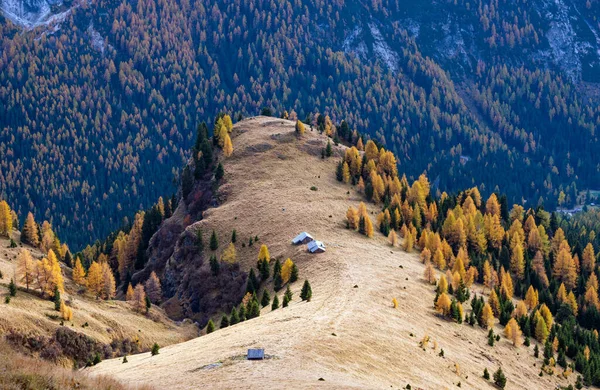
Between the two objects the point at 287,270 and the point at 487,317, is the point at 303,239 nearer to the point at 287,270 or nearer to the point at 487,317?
the point at 287,270

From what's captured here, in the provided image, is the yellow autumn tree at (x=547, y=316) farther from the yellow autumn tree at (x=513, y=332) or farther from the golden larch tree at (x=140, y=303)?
the golden larch tree at (x=140, y=303)

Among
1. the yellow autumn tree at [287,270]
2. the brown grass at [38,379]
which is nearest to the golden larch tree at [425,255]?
the yellow autumn tree at [287,270]

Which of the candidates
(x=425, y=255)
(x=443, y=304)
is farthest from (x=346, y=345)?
(x=425, y=255)

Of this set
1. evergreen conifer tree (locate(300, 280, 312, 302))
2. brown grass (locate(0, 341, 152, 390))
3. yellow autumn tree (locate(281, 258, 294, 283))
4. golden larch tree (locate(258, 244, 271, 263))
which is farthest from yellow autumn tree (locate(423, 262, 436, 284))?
brown grass (locate(0, 341, 152, 390))

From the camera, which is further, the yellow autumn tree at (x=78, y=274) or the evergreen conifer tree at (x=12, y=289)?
the yellow autumn tree at (x=78, y=274)

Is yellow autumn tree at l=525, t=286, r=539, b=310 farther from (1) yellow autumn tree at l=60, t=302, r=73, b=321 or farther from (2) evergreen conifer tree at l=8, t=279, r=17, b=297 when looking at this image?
(2) evergreen conifer tree at l=8, t=279, r=17, b=297

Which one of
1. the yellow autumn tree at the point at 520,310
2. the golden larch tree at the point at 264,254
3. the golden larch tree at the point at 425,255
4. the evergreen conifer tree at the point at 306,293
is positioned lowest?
the yellow autumn tree at the point at 520,310
